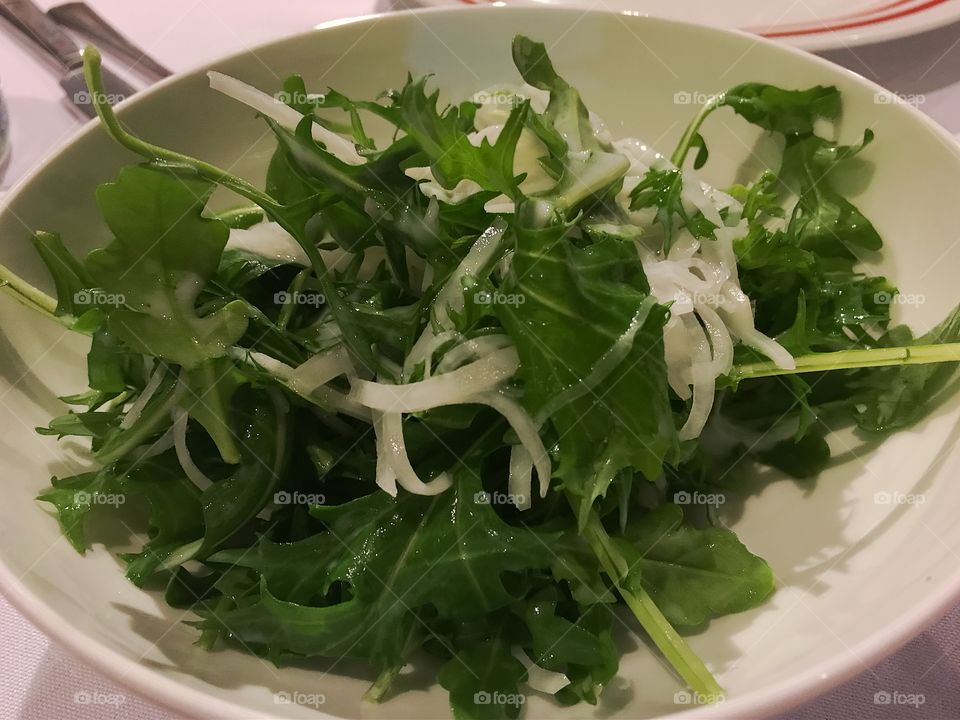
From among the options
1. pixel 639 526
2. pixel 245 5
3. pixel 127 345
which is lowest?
pixel 639 526

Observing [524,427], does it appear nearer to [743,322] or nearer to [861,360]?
[743,322]

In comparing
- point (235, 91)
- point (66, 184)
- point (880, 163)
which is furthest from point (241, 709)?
point (880, 163)

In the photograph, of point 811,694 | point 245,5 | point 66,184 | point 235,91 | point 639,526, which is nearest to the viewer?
point 811,694

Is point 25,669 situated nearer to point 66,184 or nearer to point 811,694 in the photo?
point 66,184
